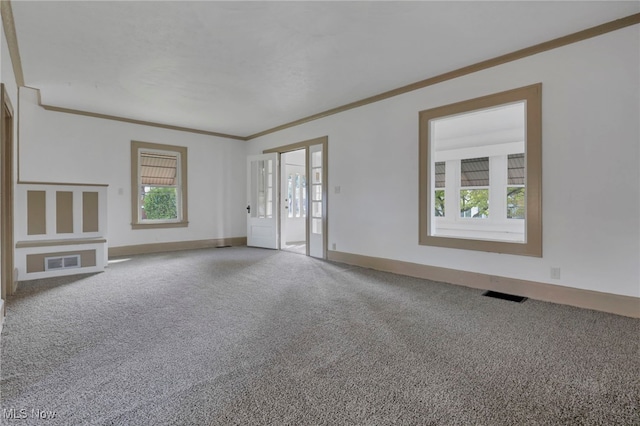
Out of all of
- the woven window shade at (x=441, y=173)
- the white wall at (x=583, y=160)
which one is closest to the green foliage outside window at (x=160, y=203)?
the white wall at (x=583, y=160)

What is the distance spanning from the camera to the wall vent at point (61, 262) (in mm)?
4207

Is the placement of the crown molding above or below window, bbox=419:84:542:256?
above

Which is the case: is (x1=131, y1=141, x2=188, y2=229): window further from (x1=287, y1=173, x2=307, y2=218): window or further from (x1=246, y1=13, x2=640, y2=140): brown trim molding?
(x1=246, y1=13, x2=640, y2=140): brown trim molding

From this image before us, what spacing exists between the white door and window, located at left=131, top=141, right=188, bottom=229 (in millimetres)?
1419

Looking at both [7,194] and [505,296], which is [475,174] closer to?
[505,296]

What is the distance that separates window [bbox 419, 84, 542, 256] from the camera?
153 inches

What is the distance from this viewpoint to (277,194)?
672 cm

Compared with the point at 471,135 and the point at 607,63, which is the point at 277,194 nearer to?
the point at 471,135

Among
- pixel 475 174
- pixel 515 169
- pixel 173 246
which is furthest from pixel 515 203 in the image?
pixel 173 246

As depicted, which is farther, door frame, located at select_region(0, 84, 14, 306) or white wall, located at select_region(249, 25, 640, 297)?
door frame, located at select_region(0, 84, 14, 306)

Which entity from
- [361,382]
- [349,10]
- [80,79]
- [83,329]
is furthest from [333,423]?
[80,79]

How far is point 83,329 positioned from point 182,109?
13.2ft
